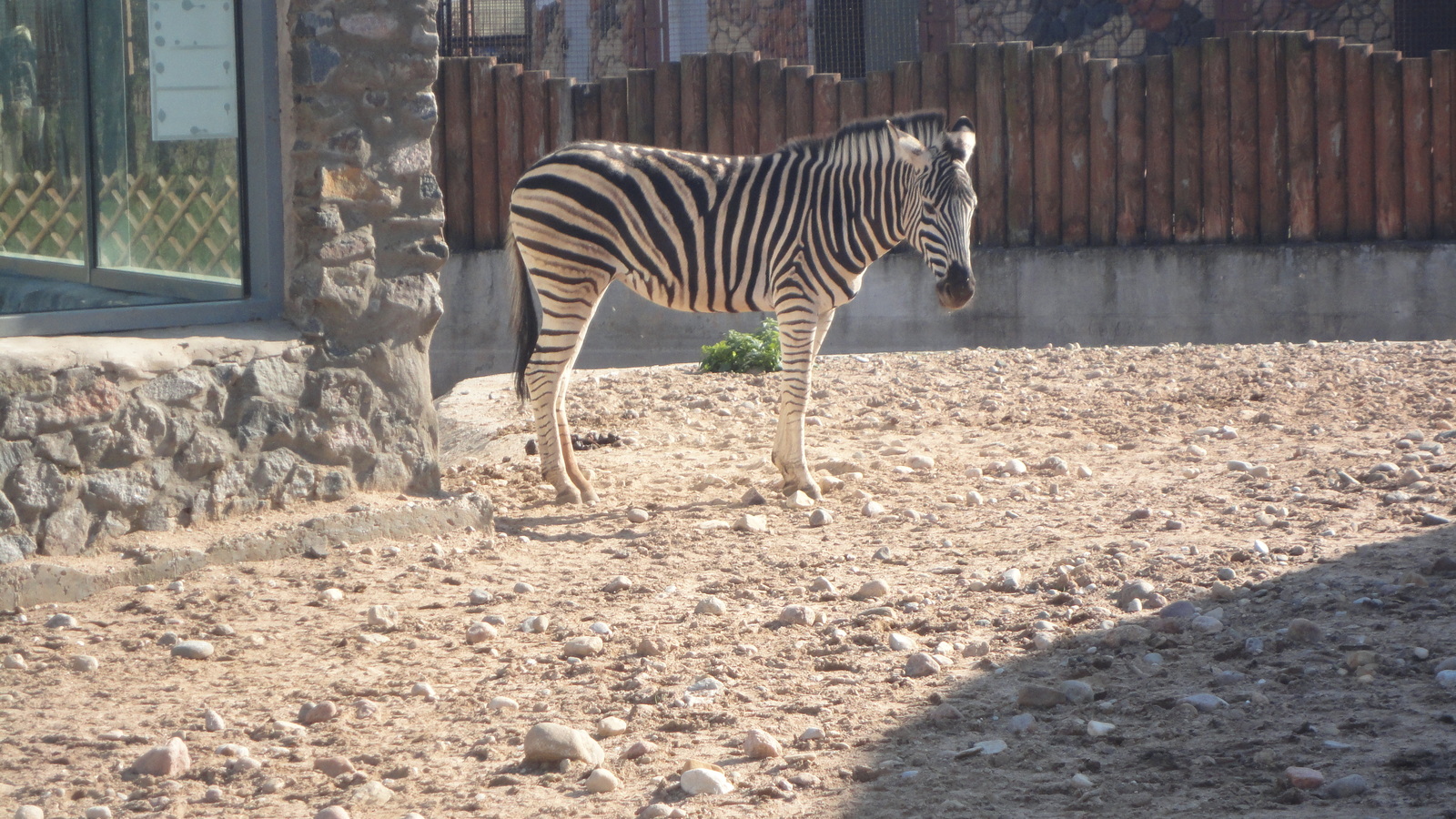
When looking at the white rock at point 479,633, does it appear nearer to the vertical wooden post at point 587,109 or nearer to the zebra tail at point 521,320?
the zebra tail at point 521,320

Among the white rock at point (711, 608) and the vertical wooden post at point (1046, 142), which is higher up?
the vertical wooden post at point (1046, 142)

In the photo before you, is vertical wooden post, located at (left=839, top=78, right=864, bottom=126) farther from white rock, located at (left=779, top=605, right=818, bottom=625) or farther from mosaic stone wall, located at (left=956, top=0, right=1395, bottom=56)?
white rock, located at (left=779, top=605, right=818, bottom=625)

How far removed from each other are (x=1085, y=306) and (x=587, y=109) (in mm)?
4440

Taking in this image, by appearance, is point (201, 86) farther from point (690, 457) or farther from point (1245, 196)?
point (1245, 196)

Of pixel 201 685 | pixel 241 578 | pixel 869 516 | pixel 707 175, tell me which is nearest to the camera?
pixel 201 685

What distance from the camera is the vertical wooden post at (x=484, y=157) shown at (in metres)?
11.1

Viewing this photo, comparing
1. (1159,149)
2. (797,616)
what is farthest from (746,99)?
(797,616)

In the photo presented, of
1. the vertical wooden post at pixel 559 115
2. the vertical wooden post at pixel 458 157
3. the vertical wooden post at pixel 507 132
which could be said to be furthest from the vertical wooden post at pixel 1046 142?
the vertical wooden post at pixel 458 157

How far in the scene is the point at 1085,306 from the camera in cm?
1077

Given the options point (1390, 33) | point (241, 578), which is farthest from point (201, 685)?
point (1390, 33)

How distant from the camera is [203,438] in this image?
4727 millimetres

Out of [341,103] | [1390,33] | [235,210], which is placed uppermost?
[1390,33]

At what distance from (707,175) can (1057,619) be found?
314cm

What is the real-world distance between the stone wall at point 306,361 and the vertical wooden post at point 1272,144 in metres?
7.66
